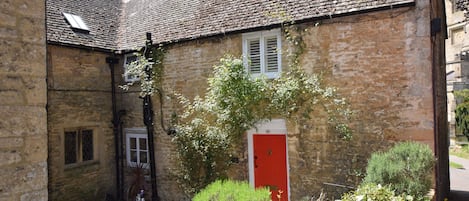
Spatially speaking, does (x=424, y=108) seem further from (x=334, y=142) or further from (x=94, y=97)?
(x=94, y=97)

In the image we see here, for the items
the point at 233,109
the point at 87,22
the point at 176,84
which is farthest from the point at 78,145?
the point at 233,109

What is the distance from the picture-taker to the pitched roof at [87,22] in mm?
11359

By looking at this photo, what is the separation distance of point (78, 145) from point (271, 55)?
7163 millimetres

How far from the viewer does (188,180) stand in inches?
412

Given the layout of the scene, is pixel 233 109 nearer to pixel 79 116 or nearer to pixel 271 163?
pixel 271 163

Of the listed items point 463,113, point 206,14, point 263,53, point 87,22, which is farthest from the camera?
point 463,113

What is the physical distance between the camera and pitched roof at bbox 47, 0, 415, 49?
9.17 m

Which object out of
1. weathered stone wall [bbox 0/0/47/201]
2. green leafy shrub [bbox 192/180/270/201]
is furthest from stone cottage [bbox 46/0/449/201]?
weathered stone wall [bbox 0/0/47/201]

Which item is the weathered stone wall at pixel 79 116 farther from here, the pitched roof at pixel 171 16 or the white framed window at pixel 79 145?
the pitched roof at pixel 171 16

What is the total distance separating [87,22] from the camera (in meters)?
12.9

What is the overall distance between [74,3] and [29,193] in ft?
38.4

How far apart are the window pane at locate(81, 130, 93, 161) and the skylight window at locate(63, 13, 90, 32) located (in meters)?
3.61

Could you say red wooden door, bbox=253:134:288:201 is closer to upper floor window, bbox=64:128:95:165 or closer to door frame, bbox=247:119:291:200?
door frame, bbox=247:119:291:200

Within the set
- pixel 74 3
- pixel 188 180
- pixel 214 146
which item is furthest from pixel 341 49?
pixel 74 3
